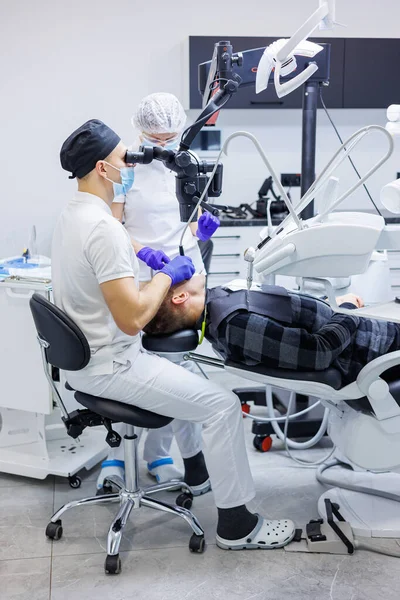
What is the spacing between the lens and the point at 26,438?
2.81 m

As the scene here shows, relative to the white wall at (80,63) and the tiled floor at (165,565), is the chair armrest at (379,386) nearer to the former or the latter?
the tiled floor at (165,565)

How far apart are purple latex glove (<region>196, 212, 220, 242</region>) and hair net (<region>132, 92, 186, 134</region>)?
370 mm

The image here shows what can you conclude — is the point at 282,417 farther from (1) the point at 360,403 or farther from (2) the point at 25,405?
(2) the point at 25,405

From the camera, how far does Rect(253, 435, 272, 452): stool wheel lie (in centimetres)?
294

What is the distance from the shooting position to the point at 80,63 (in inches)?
161

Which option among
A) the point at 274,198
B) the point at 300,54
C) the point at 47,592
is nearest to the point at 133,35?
the point at 274,198

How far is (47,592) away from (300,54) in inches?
74.9

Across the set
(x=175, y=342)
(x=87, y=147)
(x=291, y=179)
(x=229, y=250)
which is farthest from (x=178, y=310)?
(x=291, y=179)

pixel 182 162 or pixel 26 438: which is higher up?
pixel 182 162

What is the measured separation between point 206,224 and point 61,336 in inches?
26.8

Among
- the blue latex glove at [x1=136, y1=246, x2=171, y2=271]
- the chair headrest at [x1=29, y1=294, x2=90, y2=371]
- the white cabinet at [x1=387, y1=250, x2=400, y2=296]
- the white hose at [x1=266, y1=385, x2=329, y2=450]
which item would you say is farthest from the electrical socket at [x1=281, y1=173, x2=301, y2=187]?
the chair headrest at [x1=29, y1=294, x2=90, y2=371]

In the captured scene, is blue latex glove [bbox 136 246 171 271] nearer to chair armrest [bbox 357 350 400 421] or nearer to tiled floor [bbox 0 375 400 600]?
chair armrest [bbox 357 350 400 421]

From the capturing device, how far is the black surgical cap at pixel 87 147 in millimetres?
2082

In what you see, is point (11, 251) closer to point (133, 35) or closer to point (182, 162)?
point (133, 35)
